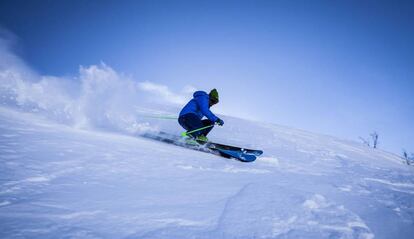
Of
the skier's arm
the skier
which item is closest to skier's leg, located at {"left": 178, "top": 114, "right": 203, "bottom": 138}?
the skier

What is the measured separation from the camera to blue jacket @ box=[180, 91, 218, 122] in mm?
6570

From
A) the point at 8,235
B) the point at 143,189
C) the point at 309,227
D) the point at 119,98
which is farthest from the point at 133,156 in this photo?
the point at 119,98

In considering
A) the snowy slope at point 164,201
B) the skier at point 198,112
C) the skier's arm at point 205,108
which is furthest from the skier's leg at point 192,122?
the snowy slope at point 164,201

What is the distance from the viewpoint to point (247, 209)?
2404mm

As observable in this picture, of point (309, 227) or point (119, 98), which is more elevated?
point (119, 98)

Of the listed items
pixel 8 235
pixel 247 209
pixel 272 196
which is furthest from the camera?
pixel 272 196

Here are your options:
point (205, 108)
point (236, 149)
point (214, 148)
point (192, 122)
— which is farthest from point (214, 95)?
point (236, 149)

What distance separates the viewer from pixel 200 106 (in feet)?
21.7

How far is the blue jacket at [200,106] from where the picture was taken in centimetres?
657

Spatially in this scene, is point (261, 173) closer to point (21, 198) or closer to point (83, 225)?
point (83, 225)

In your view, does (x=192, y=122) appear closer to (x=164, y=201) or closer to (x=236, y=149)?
(x=236, y=149)

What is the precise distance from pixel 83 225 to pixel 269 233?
4.83 feet

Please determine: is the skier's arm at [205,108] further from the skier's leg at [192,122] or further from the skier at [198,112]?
the skier's leg at [192,122]

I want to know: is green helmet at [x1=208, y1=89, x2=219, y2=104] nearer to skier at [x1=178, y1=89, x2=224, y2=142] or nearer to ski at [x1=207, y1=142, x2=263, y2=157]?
skier at [x1=178, y1=89, x2=224, y2=142]
